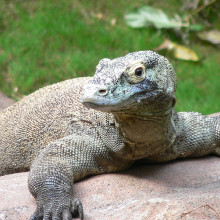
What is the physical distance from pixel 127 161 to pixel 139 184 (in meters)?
0.28

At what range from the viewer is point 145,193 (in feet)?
11.1

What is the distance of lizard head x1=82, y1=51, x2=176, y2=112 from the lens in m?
2.88

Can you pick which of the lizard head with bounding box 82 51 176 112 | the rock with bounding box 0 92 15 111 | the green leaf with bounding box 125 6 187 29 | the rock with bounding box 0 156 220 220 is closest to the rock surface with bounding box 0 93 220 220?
the rock with bounding box 0 156 220 220

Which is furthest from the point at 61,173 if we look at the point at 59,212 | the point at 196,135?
the point at 196,135

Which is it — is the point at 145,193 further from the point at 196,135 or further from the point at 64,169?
the point at 196,135

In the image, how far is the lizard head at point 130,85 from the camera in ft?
9.43

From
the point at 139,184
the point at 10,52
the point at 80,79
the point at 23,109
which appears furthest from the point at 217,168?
the point at 10,52

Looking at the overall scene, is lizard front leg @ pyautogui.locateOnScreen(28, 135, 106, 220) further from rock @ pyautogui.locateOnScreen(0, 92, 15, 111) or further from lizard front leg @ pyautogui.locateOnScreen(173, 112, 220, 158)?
rock @ pyautogui.locateOnScreen(0, 92, 15, 111)

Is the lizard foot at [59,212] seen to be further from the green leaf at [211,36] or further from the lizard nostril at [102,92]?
the green leaf at [211,36]

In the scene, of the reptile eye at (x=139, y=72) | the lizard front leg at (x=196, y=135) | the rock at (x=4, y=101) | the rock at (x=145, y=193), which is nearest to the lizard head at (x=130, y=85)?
the reptile eye at (x=139, y=72)

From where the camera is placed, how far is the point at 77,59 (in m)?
6.32

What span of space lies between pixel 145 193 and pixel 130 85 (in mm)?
851

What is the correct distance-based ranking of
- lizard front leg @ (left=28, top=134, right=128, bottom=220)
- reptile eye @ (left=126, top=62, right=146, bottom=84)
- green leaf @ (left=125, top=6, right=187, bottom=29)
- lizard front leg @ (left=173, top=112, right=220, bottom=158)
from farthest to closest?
1. green leaf @ (left=125, top=6, right=187, bottom=29)
2. lizard front leg @ (left=173, top=112, right=220, bottom=158)
3. lizard front leg @ (left=28, top=134, right=128, bottom=220)
4. reptile eye @ (left=126, top=62, right=146, bottom=84)

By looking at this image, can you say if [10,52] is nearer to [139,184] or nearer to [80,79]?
[80,79]
